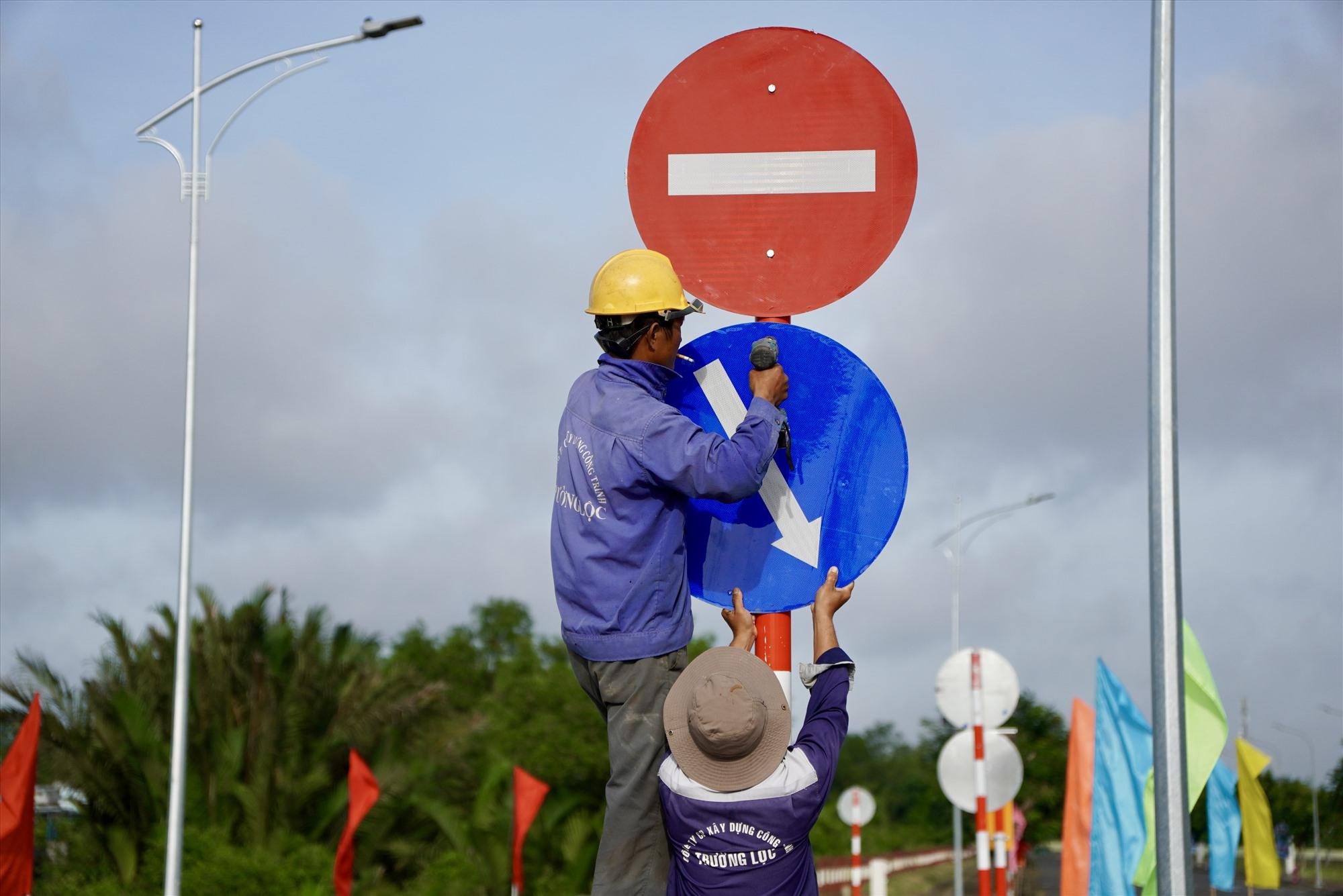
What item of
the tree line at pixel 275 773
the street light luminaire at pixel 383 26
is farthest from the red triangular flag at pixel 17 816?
the street light luminaire at pixel 383 26

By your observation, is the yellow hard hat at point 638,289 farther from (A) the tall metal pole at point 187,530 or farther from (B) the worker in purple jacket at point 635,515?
(A) the tall metal pole at point 187,530

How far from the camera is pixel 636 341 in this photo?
12.1 feet

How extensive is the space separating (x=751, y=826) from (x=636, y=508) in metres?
0.83

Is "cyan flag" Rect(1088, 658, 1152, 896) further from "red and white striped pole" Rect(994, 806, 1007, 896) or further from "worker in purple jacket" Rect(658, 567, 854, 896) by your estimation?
"worker in purple jacket" Rect(658, 567, 854, 896)

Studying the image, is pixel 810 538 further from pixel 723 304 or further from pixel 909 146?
pixel 909 146

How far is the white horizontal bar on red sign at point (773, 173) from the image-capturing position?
3770mm

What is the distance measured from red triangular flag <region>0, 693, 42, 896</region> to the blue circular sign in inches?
528

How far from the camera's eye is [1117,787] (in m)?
15.2

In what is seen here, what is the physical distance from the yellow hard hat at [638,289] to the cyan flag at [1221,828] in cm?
2053

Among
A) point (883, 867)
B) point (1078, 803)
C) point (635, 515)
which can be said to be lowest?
point (883, 867)

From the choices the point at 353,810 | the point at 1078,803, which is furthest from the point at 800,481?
the point at 353,810

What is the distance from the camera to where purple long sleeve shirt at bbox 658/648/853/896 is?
141 inches

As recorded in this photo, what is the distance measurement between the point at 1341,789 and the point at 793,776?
2492 inches

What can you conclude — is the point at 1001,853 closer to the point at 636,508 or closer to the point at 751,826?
the point at 751,826
